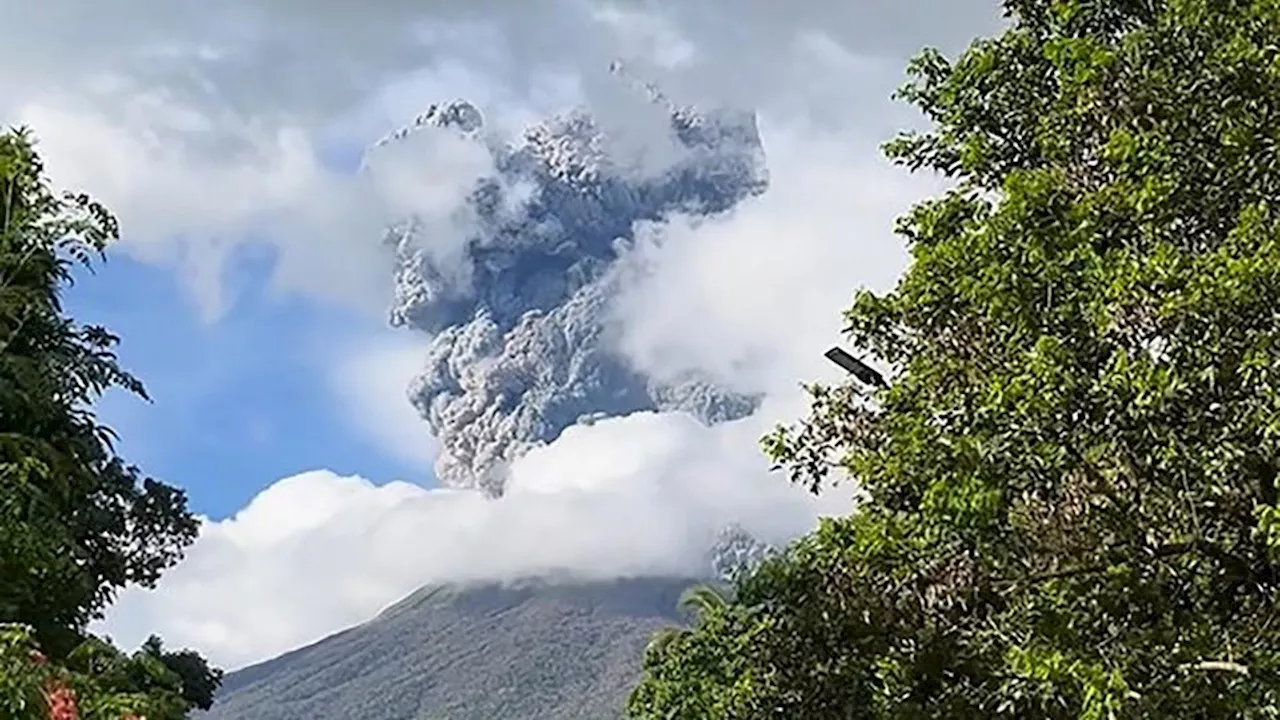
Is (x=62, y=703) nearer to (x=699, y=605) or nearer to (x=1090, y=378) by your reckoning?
(x=1090, y=378)

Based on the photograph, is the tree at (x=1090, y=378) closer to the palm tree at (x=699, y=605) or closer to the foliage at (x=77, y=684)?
the foliage at (x=77, y=684)

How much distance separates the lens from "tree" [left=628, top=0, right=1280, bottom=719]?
8477mm

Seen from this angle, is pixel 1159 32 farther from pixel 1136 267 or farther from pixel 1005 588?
pixel 1005 588

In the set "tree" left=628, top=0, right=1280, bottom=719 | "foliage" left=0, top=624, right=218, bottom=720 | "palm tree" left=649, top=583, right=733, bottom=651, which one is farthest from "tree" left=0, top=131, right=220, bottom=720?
"palm tree" left=649, top=583, right=733, bottom=651

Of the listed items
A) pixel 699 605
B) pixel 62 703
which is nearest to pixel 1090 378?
pixel 62 703

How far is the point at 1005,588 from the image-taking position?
1044 cm

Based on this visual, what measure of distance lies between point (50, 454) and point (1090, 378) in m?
7.73

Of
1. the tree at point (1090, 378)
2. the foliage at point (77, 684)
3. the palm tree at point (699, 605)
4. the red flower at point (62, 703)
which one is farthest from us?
the palm tree at point (699, 605)

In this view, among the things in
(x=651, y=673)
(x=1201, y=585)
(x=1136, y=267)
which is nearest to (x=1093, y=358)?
(x=1136, y=267)

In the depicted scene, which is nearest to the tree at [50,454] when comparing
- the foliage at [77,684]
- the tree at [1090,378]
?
the foliage at [77,684]

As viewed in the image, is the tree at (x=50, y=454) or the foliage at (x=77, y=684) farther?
the tree at (x=50, y=454)

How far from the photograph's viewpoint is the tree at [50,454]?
30.0 ft

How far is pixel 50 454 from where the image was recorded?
11.7 metres

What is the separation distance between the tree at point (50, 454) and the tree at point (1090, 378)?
492cm
